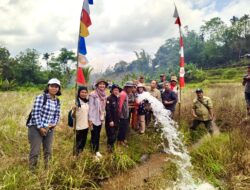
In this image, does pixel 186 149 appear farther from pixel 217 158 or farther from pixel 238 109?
pixel 238 109

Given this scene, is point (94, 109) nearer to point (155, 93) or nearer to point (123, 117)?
point (123, 117)

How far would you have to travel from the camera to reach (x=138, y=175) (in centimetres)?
506

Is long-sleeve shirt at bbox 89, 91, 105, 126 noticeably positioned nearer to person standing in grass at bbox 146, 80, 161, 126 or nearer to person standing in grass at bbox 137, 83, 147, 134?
person standing in grass at bbox 137, 83, 147, 134

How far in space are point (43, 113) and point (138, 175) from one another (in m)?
2.15

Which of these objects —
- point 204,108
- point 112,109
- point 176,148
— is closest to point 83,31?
point 112,109

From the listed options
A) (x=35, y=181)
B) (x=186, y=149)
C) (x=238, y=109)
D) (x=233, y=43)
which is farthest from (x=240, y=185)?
(x=233, y=43)

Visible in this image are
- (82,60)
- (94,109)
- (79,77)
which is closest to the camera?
(79,77)

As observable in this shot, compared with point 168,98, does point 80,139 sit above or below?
below

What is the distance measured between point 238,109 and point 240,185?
4874 millimetres

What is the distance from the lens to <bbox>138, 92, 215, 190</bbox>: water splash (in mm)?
4583

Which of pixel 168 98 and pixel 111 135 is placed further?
pixel 168 98

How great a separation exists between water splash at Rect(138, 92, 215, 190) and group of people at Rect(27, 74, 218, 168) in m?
0.18

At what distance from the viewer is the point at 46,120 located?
4211 millimetres

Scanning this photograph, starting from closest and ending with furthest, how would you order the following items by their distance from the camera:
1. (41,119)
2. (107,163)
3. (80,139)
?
(41,119) → (107,163) → (80,139)
